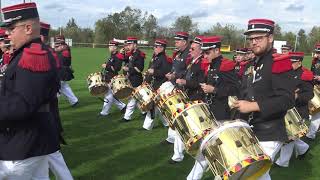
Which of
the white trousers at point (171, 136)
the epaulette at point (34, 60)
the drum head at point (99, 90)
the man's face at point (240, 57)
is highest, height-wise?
the epaulette at point (34, 60)

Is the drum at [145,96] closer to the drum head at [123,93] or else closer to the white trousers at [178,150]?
the drum head at [123,93]

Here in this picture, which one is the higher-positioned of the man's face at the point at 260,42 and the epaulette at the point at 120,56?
the man's face at the point at 260,42

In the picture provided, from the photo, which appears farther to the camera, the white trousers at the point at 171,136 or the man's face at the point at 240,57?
the man's face at the point at 240,57

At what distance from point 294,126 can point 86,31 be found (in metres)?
67.3

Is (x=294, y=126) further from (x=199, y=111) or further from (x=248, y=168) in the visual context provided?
(x=248, y=168)

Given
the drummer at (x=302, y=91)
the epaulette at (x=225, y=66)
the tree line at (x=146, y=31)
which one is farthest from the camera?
the tree line at (x=146, y=31)

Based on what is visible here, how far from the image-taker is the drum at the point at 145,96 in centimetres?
930

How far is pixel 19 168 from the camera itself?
11.4 feet

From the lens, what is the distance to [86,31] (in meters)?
71.5

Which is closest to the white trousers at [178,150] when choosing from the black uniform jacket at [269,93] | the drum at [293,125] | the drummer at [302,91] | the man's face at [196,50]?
the man's face at [196,50]

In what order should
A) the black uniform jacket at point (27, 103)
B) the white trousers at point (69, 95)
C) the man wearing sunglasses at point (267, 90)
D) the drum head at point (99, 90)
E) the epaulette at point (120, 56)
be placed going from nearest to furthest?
the black uniform jacket at point (27, 103)
the man wearing sunglasses at point (267, 90)
the drum head at point (99, 90)
the epaulette at point (120, 56)
the white trousers at point (69, 95)

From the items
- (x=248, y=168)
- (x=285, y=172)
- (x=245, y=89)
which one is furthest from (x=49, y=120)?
(x=285, y=172)

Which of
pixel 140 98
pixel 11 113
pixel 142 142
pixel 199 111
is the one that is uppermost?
pixel 11 113

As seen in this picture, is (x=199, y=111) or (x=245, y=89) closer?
(x=245, y=89)
